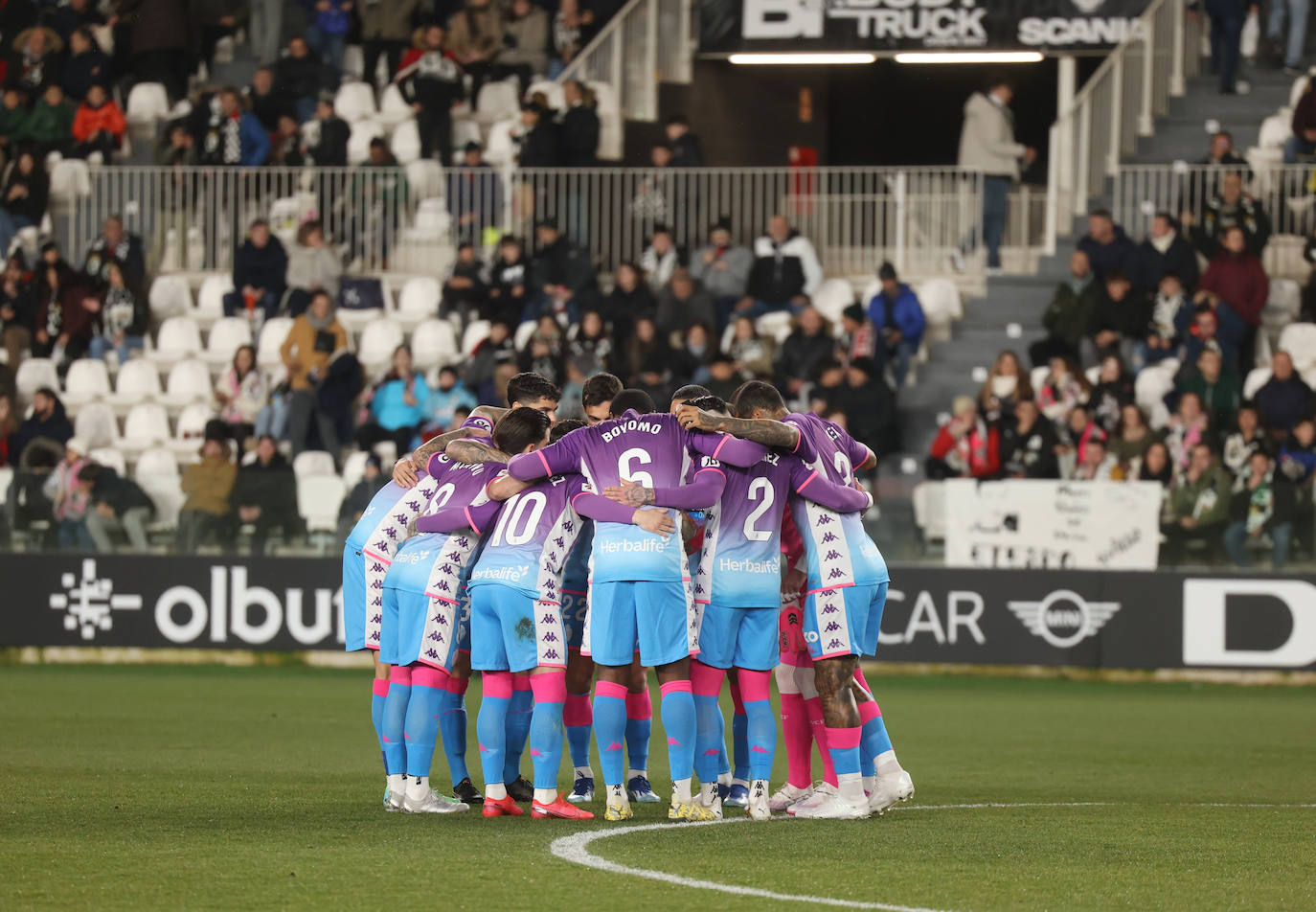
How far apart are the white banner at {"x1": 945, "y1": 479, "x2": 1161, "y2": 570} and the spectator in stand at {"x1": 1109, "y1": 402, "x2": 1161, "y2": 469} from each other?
0.63m

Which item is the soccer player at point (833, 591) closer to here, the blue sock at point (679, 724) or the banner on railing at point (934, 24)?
the blue sock at point (679, 724)

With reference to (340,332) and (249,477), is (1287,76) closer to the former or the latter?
(340,332)

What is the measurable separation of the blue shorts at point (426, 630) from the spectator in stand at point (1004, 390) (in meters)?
10.8

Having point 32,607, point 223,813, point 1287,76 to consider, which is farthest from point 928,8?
point 223,813

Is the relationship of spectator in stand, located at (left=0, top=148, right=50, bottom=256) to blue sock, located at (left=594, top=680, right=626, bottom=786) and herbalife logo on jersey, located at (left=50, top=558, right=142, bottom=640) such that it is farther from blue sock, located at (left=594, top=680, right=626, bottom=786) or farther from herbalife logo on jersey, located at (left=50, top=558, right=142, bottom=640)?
blue sock, located at (left=594, top=680, right=626, bottom=786)

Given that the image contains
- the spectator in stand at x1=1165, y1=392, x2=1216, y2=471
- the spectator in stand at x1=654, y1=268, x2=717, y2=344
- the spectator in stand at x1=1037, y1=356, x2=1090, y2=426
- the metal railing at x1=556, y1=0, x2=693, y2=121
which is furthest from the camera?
the metal railing at x1=556, y1=0, x2=693, y2=121

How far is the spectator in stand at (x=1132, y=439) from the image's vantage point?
19.1 meters

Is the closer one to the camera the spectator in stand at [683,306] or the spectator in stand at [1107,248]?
the spectator in stand at [1107,248]

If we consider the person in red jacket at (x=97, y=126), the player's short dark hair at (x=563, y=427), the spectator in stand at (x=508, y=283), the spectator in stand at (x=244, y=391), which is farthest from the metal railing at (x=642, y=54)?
the player's short dark hair at (x=563, y=427)

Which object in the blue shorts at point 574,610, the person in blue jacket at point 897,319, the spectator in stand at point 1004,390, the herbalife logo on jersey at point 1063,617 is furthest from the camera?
the person in blue jacket at point 897,319

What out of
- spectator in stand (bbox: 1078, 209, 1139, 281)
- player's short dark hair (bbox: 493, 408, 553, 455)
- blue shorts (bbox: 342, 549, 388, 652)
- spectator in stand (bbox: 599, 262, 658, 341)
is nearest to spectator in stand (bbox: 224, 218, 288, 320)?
spectator in stand (bbox: 599, 262, 658, 341)

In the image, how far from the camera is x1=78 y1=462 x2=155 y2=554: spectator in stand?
19.8 meters

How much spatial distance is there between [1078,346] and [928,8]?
5.32m

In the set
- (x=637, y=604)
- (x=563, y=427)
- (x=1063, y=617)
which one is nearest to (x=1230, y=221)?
(x=1063, y=617)
